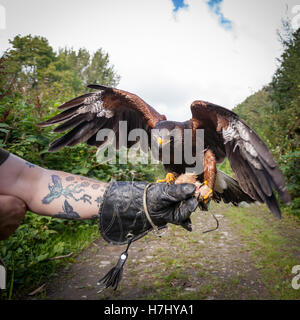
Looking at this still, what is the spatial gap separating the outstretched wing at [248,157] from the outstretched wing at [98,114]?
0.82m

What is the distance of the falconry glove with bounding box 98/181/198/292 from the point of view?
1860mm

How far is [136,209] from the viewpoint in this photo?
74.5 inches

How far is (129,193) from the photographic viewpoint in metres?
1.92

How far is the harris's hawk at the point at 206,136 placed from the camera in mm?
1864

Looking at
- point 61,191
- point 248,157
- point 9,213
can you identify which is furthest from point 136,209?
point 248,157

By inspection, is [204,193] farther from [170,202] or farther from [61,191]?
[61,191]

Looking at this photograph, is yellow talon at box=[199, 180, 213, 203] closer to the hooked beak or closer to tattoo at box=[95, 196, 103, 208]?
the hooked beak

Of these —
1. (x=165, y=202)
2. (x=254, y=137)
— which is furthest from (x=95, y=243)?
(x=254, y=137)

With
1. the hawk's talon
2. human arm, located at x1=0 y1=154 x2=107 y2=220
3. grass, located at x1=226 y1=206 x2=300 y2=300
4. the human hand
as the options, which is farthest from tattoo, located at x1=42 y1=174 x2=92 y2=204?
grass, located at x1=226 y1=206 x2=300 y2=300

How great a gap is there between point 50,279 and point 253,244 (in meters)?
3.51

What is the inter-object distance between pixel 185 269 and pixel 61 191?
7.51 ft

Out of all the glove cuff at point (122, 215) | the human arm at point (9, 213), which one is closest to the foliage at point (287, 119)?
the glove cuff at point (122, 215)

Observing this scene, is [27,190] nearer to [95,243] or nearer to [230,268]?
[95,243]

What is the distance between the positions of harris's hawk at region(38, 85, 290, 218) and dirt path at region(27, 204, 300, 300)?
3.58 feet
